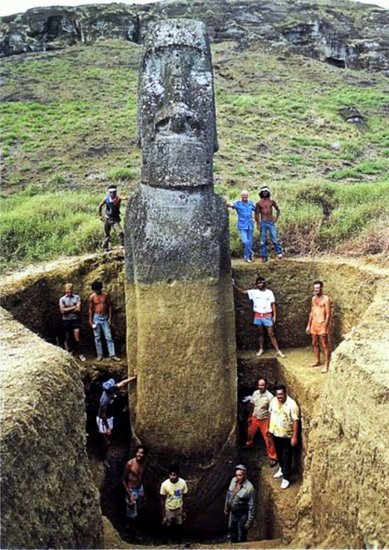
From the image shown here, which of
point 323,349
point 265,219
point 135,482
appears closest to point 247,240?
point 265,219

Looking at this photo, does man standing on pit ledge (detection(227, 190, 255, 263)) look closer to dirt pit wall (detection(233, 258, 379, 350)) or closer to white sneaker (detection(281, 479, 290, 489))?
dirt pit wall (detection(233, 258, 379, 350))

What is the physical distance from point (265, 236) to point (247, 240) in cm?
34

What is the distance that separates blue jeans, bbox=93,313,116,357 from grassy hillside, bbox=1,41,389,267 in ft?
8.98

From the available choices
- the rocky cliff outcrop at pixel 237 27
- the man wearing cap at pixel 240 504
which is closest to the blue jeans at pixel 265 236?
the man wearing cap at pixel 240 504

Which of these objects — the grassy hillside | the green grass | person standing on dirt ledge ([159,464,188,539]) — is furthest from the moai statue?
the green grass

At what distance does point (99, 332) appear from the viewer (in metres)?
10.4

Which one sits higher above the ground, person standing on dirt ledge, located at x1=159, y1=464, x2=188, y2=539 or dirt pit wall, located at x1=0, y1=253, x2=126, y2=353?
dirt pit wall, located at x1=0, y1=253, x2=126, y2=353

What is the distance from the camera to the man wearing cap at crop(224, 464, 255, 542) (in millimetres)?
8422

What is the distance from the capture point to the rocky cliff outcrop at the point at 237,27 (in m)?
34.7

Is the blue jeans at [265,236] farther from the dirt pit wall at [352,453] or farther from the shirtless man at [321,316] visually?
the dirt pit wall at [352,453]

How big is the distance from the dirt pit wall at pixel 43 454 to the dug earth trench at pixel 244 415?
0.01 metres

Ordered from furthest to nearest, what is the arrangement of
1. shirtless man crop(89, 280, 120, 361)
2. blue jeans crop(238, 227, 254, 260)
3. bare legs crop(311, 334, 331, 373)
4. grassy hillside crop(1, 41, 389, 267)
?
grassy hillside crop(1, 41, 389, 267)
blue jeans crop(238, 227, 254, 260)
shirtless man crop(89, 280, 120, 361)
bare legs crop(311, 334, 331, 373)

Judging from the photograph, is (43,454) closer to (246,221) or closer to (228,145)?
(246,221)

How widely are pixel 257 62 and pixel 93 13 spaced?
10.0 metres
